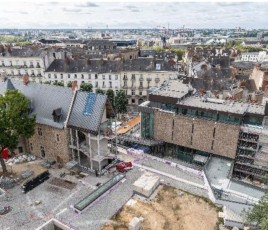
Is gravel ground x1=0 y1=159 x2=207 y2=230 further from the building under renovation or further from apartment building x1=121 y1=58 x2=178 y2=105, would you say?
apartment building x1=121 y1=58 x2=178 y2=105

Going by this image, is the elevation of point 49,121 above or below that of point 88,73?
below

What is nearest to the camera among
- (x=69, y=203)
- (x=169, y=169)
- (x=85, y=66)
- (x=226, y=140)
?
(x=69, y=203)

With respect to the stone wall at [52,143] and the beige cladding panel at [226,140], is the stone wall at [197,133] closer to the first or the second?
the beige cladding panel at [226,140]

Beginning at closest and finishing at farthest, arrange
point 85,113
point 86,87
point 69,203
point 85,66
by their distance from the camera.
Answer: point 69,203
point 85,113
point 86,87
point 85,66

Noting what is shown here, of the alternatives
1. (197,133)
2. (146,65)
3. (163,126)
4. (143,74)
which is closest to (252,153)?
(197,133)

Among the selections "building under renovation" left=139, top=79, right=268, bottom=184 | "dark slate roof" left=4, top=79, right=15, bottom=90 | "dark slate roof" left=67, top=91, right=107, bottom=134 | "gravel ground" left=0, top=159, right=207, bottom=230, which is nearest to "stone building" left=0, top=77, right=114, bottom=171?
"dark slate roof" left=67, top=91, right=107, bottom=134

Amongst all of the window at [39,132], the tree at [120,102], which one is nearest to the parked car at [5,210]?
the window at [39,132]

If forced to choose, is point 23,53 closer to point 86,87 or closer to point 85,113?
point 86,87
